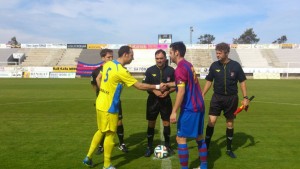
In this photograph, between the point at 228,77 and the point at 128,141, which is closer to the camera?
the point at 228,77

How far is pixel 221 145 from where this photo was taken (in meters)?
7.74

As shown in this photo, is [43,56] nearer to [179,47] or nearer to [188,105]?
[179,47]

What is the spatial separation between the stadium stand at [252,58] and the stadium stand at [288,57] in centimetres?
361

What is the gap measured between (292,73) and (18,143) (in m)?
52.4

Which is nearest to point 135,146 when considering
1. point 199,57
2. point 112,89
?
point 112,89

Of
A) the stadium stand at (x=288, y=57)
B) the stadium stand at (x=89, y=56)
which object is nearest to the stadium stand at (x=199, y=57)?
the stadium stand at (x=288, y=57)

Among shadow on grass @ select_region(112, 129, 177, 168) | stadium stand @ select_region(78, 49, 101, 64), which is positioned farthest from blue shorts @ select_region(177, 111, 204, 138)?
stadium stand @ select_region(78, 49, 101, 64)

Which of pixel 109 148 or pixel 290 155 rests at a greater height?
pixel 109 148

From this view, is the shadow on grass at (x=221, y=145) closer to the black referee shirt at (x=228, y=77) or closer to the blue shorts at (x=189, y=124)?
the blue shorts at (x=189, y=124)

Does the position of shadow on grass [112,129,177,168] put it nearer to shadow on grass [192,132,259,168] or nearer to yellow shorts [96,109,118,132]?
yellow shorts [96,109,118,132]

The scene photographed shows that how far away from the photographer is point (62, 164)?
605cm

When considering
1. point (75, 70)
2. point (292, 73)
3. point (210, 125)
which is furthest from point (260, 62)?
point (210, 125)

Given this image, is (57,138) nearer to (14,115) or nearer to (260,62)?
(14,115)

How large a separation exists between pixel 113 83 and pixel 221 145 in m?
3.78
